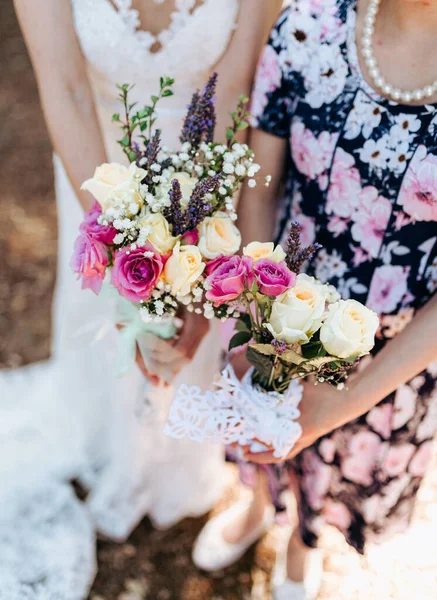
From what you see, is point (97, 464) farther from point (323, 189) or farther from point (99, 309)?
point (323, 189)

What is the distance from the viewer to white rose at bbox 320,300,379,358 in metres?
1.08

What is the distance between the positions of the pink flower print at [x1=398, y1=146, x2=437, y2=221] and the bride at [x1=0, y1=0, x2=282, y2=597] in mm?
636

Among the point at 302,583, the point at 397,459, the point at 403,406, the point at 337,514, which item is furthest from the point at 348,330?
the point at 302,583

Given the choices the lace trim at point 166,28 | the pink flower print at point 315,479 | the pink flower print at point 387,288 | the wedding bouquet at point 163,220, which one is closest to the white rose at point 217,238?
the wedding bouquet at point 163,220

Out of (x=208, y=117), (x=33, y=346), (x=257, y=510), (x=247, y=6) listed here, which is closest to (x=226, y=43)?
(x=247, y=6)

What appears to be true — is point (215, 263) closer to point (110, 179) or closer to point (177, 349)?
point (110, 179)

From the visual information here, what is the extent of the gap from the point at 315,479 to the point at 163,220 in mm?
1120

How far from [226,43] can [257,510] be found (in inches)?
68.9

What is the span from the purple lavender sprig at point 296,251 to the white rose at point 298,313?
35 mm

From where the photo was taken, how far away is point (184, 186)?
124 cm

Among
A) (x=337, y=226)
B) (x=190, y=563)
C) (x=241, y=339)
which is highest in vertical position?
(x=337, y=226)

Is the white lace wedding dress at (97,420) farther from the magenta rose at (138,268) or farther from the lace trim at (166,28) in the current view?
the magenta rose at (138,268)

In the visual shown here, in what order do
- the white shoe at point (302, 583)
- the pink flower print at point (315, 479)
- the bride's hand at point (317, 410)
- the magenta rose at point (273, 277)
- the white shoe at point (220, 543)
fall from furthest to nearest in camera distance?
the white shoe at point (220, 543) → the white shoe at point (302, 583) → the pink flower print at point (315, 479) → the bride's hand at point (317, 410) → the magenta rose at point (273, 277)

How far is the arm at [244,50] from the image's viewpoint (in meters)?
1.71
